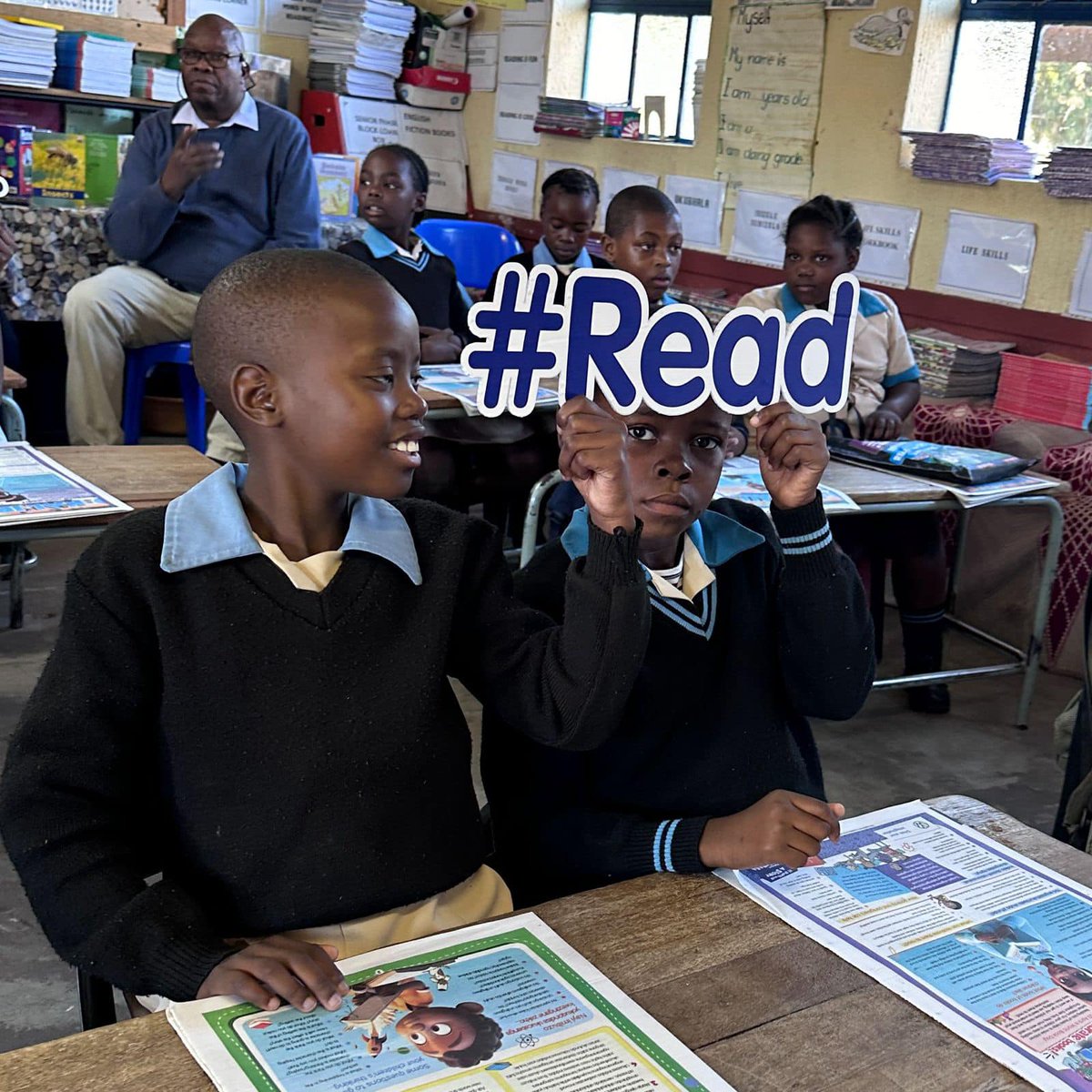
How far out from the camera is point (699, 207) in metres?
4.95

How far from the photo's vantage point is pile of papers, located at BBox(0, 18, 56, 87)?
464 centimetres

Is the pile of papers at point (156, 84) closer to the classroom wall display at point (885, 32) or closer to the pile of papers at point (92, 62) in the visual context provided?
the pile of papers at point (92, 62)

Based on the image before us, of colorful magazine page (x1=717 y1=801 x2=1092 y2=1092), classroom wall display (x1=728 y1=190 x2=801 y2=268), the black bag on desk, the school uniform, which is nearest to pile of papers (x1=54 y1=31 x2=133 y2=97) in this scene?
classroom wall display (x1=728 y1=190 x2=801 y2=268)

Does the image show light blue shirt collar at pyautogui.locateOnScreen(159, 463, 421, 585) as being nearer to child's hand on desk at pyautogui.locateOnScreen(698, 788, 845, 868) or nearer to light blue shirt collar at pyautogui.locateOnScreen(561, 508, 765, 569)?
light blue shirt collar at pyautogui.locateOnScreen(561, 508, 765, 569)

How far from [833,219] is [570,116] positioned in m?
2.44

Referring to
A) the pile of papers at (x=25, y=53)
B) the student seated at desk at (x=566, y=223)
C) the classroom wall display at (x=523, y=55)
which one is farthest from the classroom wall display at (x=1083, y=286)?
the pile of papers at (x=25, y=53)

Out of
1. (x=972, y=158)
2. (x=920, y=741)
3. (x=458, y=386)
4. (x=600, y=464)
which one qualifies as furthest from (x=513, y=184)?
(x=600, y=464)

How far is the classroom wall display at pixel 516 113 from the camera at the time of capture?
18.6ft

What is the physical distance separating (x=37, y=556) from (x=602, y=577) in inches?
123

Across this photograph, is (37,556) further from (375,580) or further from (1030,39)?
Answer: (1030,39)

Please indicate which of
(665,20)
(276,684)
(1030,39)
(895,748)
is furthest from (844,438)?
(665,20)

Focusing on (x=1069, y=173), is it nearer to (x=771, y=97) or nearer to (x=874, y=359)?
(x=874, y=359)

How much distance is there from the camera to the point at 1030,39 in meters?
4.00

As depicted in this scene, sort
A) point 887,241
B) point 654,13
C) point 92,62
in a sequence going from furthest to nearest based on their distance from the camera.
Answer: point 654,13
point 92,62
point 887,241
